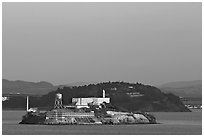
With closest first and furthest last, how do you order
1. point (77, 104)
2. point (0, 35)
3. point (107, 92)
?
point (0, 35), point (77, 104), point (107, 92)

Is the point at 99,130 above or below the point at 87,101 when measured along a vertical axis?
below

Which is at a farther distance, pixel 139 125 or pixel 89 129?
pixel 139 125

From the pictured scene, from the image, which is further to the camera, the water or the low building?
the low building

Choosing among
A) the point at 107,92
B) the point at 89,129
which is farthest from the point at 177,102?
the point at 89,129

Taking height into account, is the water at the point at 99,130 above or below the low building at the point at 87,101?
below

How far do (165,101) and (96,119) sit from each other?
29855 millimetres

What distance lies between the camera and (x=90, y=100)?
30.7 m

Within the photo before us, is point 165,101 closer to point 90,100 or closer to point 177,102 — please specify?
point 177,102

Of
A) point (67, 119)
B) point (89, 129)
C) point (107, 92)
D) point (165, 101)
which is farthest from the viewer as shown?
point (165, 101)

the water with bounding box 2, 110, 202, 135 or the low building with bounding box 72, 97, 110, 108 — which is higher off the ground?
the low building with bounding box 72, 97, 110, 108

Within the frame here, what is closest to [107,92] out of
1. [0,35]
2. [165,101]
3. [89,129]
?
[165,101]

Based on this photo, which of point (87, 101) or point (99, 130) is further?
point (87, 101)

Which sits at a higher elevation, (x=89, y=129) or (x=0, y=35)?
(x=0, y=35)

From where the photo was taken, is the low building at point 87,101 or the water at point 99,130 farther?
the low building at point 87,101
